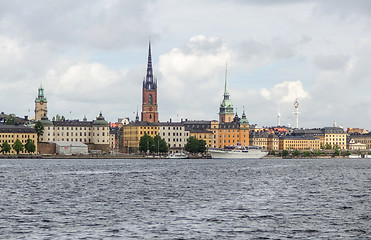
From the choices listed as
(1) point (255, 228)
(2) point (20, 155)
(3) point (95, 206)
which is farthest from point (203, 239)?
(2) point (20, 155)

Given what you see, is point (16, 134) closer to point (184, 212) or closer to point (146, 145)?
point (146, 145)

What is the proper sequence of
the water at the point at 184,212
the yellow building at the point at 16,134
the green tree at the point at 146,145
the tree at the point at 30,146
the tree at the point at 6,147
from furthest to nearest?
1. the green tree at the point at 146,145
2. the yellow building at the point at 16,134
3. the tree at the point at 30,146
4. the tree at the point at 6,147
5. the water at the point at 184,212

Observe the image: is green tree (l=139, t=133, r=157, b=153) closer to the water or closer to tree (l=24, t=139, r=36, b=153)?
tree (l=24, t=139, r=36, b=153)

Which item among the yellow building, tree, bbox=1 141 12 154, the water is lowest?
the water

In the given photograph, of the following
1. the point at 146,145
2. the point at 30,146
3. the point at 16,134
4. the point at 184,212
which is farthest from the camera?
the point at 146,145

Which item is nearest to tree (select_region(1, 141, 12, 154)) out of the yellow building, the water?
the yellow building

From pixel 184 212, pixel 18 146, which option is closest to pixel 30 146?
pixel 18 146

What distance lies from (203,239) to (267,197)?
20613mm

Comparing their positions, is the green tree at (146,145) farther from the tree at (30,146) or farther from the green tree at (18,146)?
the green tree at (18,146)

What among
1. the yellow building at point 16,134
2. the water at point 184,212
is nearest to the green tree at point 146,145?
the yellow building at point 16,134

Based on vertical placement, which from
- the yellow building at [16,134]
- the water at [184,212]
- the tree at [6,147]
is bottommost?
the water at [184,212]

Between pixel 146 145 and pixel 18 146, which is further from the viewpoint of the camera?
pixel 146 145

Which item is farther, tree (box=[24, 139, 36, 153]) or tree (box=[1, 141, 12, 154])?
tree (box=[24, 139, 36, 153])

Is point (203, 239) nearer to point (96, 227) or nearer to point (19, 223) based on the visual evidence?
point (96, 227)
